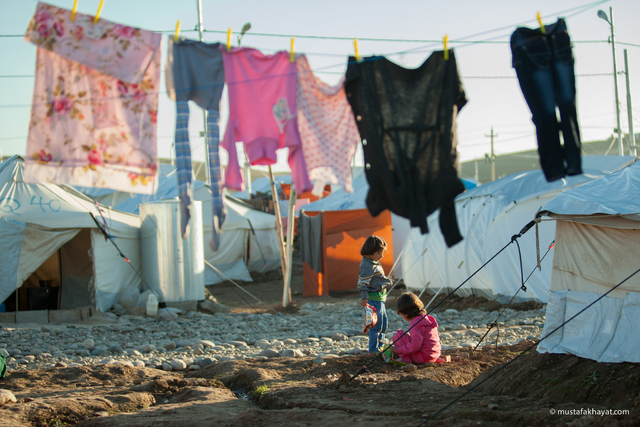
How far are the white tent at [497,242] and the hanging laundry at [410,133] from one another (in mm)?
5241

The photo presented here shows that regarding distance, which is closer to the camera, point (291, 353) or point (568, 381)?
point (568, 381)

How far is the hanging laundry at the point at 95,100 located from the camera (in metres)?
4.46

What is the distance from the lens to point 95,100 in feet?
15.0

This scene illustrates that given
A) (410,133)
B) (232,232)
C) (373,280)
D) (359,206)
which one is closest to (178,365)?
(373,280)

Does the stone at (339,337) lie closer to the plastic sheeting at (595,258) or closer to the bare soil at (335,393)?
the bare soil at (335,393)

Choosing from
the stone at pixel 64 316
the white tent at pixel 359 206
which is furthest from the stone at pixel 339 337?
the white tent at pixel 359 206

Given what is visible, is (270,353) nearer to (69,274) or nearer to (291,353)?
(291,353)

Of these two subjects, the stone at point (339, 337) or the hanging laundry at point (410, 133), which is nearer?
the hanging laundry at point (410, 133)

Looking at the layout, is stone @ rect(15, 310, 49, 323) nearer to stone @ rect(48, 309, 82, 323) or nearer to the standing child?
stone @ rect(48, 309, 82, 323)

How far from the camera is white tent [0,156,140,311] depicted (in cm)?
997

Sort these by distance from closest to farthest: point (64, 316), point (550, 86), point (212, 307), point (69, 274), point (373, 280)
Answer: point (550, 86) → point (373, 280) → point (64, 316) → point (212, 307) → point (69, 274)

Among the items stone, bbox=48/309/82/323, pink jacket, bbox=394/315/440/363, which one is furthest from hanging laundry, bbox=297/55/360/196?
stone, bbox=48/309/82/323

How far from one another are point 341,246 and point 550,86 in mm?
9822

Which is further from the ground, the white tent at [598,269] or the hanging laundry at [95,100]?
the hanging laundry at [95,100]
